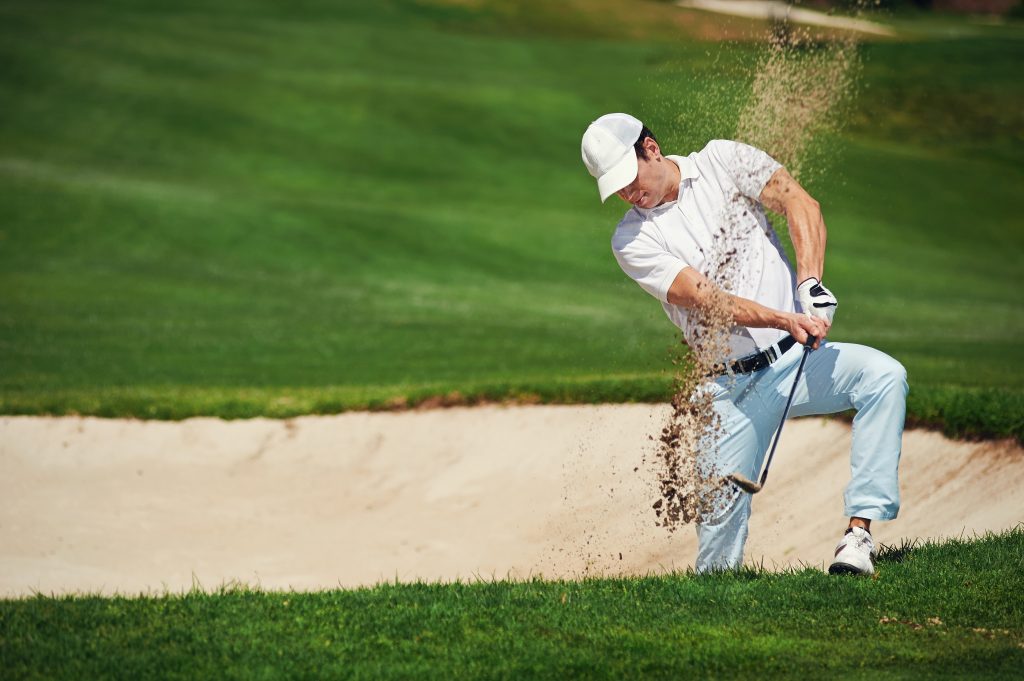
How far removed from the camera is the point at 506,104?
3266 cm

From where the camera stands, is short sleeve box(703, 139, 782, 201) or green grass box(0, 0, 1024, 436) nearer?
short sleeve box(703, 139, 782, 201)

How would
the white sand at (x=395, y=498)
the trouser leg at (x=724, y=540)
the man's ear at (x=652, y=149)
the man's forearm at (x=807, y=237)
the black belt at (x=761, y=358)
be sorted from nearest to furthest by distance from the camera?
the man's forearm at (x=807, y=237)
the man's ear at (x=652, y=149)
the black belt at (x=761, y=358)
the trouser leg at (x=724, y=540)
the white sand at (x=395, y=498)

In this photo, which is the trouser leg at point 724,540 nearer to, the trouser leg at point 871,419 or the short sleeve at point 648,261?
the trouser leg at point 871,419

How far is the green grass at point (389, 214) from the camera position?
1373cm

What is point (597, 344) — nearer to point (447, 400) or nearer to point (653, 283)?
point (447, 400)

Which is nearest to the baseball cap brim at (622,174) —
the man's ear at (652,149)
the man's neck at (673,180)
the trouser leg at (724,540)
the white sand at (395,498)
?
the man's ear at (652,149)

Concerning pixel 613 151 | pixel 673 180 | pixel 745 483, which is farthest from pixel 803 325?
pixel 613 151

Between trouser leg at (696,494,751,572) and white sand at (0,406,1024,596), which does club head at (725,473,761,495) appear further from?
white sand at (0,406,1024,596)

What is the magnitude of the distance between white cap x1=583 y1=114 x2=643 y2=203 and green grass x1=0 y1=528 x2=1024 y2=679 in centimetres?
221

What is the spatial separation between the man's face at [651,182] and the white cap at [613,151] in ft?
0.22

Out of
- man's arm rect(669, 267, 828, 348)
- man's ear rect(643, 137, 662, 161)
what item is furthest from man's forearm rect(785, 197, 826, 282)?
man's ear rect(643, 137, 662, 161)

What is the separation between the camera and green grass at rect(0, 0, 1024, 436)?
13.7 metres

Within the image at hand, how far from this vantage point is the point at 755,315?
6328 mm

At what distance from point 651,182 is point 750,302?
870 millimetres
